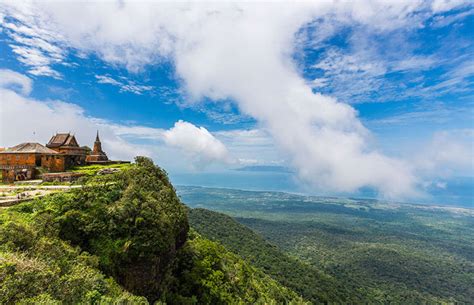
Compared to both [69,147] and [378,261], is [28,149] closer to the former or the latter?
[69,147]

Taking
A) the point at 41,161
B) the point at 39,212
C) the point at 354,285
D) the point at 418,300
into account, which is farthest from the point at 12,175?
the point at 418,300

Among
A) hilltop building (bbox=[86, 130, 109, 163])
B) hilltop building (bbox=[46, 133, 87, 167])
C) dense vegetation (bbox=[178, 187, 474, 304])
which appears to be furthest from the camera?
dense vegetation (bbox=[178, 187, 474, 304])

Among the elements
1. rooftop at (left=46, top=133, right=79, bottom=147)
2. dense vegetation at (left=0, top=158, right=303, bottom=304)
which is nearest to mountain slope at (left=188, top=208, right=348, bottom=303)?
dense vegetation at (left=0, top=158, right=303, bottom=304)

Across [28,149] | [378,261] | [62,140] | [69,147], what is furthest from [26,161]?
[378,261]

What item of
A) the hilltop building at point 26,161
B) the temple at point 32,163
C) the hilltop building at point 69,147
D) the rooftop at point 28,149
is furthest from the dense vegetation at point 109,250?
the hilltop building at point 69,147

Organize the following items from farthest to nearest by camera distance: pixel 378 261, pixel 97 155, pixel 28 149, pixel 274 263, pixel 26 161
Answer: pixel 378 261, pixel 274 263, pixel 97 155, pixel 28 149, pixel 26 161

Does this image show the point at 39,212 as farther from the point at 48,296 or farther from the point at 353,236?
the point at 353,236

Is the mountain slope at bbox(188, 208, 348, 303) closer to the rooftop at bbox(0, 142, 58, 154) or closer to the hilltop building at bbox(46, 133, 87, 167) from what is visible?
the hilltop building at bbox(46, 133, 87, 167)

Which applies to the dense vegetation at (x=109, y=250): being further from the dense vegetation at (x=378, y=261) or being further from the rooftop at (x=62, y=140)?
the dense vegetation at (x=378, y=261)
